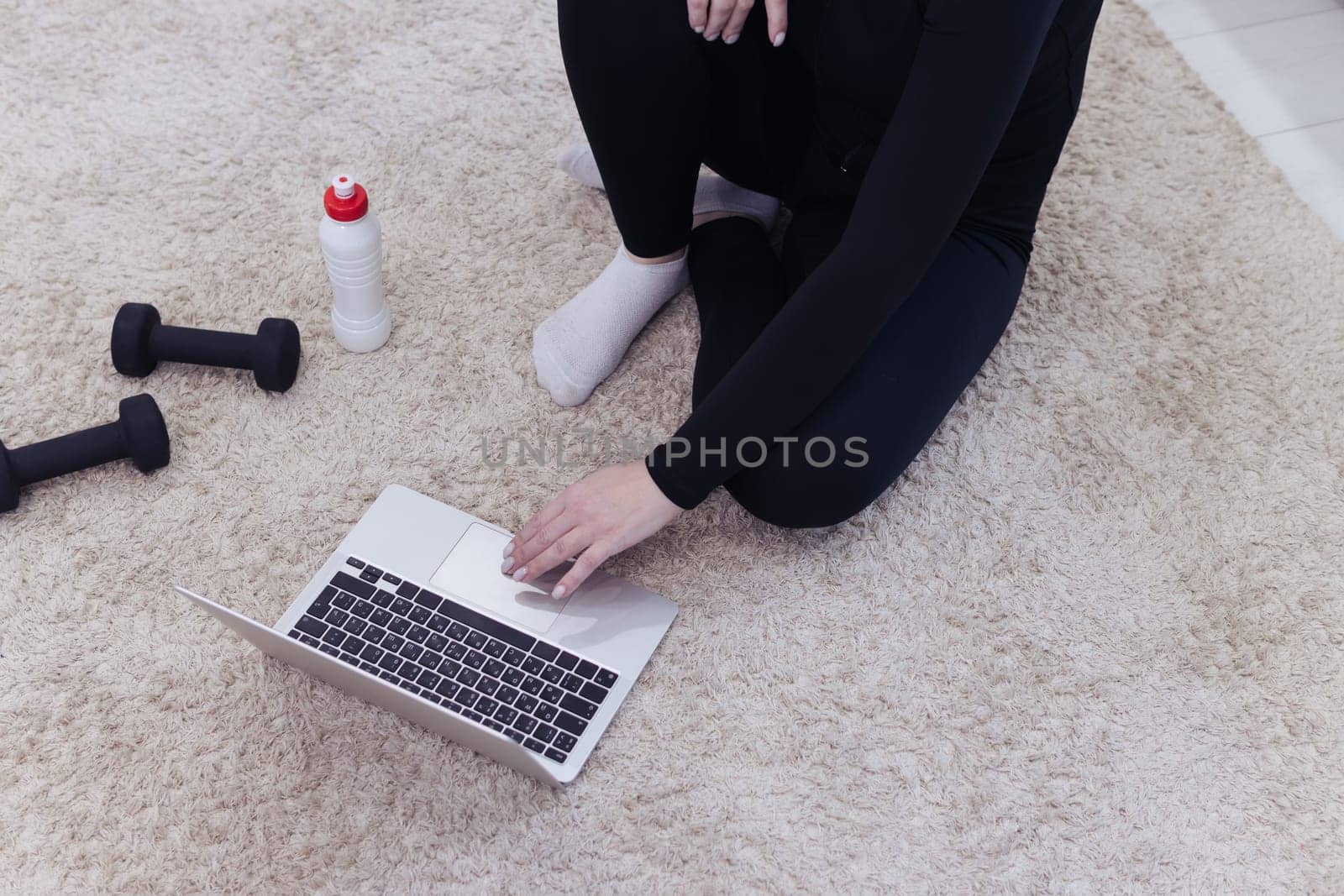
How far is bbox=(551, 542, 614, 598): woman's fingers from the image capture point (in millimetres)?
941

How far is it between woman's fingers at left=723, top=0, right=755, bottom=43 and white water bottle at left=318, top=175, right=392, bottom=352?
1.21 feet

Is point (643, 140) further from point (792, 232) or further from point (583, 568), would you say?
point (583, 568)

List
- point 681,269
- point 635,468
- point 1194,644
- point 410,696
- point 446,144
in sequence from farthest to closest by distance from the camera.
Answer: point 446,144 < point 681,269 < point 1194,644 < point 635,468 < point 410,696

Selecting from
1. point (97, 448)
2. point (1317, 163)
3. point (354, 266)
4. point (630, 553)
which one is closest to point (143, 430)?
point (97, 448)

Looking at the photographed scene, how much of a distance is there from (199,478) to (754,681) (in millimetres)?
594

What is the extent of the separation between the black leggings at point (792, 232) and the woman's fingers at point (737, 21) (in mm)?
27

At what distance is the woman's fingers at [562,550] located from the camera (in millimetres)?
946

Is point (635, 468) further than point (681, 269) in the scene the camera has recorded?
No

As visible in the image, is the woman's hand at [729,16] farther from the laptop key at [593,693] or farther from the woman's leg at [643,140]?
the laptop key at [593,693]

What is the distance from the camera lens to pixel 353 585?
99 centimetres

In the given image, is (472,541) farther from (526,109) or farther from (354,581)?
(526,109)

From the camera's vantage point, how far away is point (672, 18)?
987 mm

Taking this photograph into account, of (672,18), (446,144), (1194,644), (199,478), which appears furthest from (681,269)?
(1194,644)

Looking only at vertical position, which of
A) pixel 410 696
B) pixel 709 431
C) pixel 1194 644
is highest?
pixel 709 431
